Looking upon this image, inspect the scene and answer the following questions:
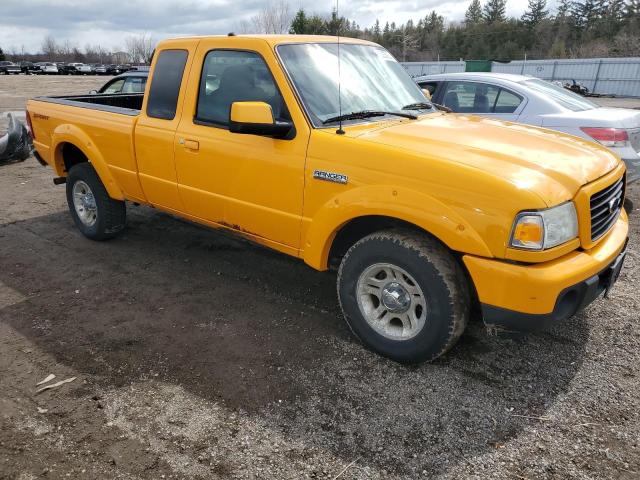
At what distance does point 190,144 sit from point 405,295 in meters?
2.11

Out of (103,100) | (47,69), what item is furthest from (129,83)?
(47,69)

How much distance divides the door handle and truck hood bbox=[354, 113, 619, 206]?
141 centimetres

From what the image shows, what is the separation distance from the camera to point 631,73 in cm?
3306

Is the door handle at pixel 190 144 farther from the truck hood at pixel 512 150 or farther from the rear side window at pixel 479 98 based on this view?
the rear side window at pixel 479 98

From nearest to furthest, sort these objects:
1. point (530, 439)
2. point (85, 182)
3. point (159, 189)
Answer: point (530, 439) < point (159, 189) < point (85, 182)

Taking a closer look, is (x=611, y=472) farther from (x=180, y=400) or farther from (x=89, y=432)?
(x=89, y=432)

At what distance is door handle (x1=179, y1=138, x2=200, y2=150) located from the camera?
395 cm

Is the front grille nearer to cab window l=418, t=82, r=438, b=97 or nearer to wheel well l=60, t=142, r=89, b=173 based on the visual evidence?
cab window l=418, t=82, r=438, b=97

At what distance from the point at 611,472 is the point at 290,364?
1.86 metres

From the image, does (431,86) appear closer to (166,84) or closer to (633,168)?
(633,168)

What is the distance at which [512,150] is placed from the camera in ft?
9.93

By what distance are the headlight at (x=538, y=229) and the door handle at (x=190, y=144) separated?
249cm

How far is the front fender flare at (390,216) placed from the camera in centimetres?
272

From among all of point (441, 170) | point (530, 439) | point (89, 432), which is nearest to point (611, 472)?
point (530, 439)
